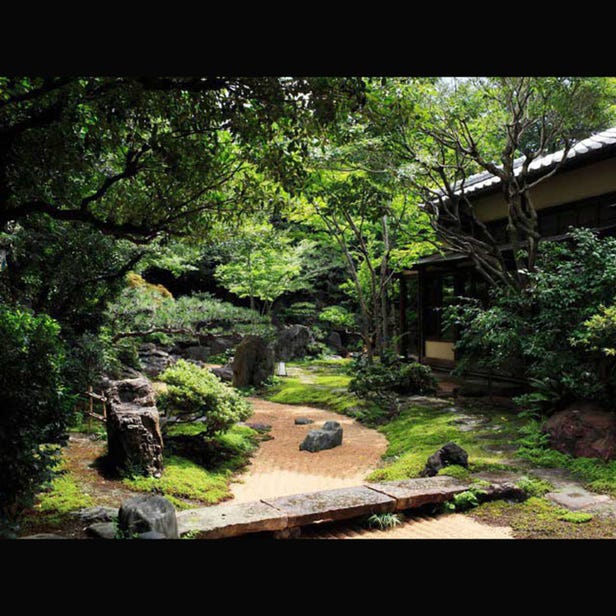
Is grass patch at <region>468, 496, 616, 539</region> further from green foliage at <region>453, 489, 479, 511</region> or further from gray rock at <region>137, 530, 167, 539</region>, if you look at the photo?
gray rock at <region>137, 530, 167, 539</region>

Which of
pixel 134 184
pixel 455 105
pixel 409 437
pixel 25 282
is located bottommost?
pixel 409 437

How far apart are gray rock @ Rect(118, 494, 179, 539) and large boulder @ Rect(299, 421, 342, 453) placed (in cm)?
426

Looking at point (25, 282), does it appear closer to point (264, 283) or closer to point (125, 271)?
point (125, 271)

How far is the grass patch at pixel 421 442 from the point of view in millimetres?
6301

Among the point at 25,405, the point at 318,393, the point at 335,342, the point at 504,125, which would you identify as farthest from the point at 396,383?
the point at 335,342

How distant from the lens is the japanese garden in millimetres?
4387

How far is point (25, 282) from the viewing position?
23.5 feet

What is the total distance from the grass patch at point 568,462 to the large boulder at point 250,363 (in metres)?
8.14

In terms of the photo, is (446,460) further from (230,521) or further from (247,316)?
(247,316)

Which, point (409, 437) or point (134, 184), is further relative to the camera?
point (409, 437)

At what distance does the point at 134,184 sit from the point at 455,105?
526 cm

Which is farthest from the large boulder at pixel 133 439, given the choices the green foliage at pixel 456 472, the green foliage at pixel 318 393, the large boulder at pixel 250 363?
the large boulder at pixel 250 363
